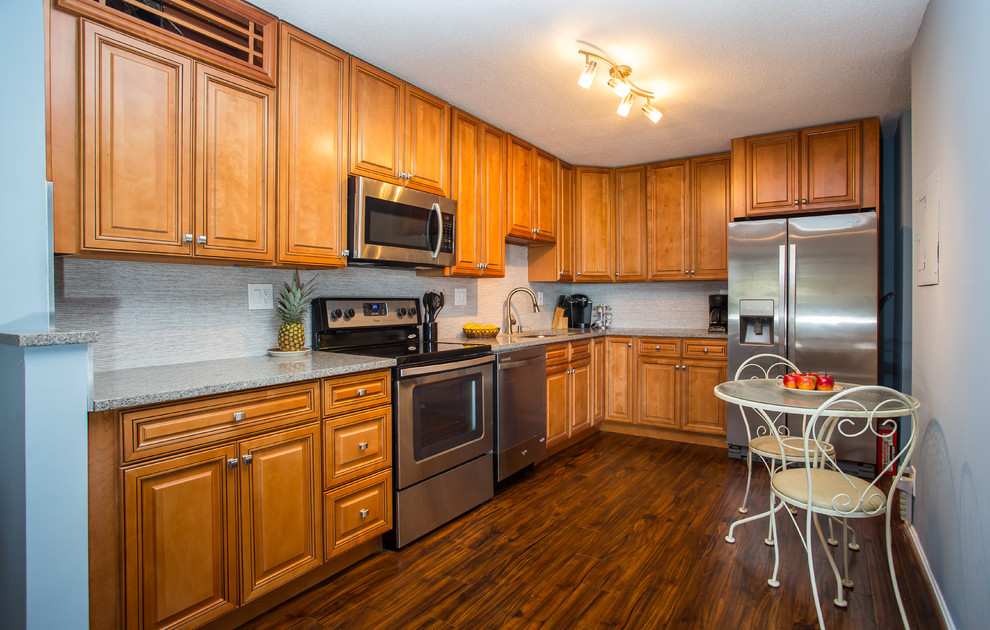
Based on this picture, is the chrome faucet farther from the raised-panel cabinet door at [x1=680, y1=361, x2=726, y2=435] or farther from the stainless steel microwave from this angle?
the raised-panel cabinet door at [x1=680, y1=361, x2=726, y2=435]

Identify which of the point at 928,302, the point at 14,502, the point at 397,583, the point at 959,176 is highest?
the point at 959,176

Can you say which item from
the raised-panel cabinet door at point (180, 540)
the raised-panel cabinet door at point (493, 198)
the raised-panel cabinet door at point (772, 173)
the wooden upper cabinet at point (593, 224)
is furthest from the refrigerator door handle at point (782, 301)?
the raised-panel cabinet door at point (180, 540)

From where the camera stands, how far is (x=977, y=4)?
150 centimetres

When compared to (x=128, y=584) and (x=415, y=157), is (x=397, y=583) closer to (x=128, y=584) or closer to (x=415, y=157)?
(x=128, y=584)

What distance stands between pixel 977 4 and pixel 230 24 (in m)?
2.57

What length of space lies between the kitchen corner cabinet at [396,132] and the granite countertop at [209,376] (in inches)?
38.9

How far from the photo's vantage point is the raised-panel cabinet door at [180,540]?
153 centimetres

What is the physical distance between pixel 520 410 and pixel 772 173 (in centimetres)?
255

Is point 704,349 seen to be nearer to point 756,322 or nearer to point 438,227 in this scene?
point 756,322

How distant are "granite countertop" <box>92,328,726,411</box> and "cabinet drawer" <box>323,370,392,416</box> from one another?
47 millimetres

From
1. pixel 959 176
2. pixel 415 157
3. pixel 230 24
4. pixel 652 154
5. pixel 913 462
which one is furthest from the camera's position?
pixel 652 154

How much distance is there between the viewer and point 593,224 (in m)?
4.66

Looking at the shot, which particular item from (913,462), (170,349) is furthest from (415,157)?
(913,462)

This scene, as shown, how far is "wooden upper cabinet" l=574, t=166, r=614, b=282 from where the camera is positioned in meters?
4.62
